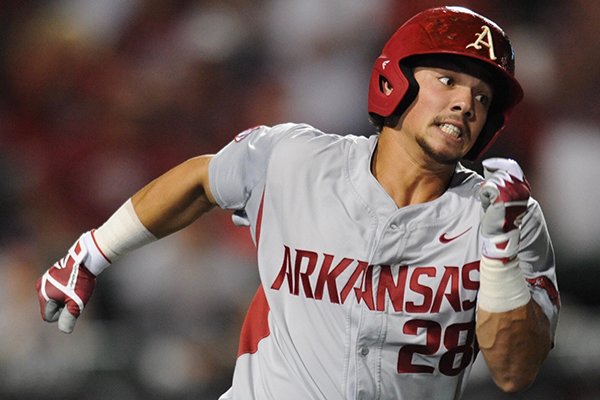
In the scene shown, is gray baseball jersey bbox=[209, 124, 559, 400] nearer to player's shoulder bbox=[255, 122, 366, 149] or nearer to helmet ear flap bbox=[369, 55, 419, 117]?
player's shoulder bbox=[255, 122, 366, 149]

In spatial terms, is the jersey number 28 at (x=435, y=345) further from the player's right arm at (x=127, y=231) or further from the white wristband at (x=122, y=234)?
the white wristband at (x=122, y=234)

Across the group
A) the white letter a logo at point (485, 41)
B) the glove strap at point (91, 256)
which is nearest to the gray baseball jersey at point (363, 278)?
the white letter a logo at point (485, 41)

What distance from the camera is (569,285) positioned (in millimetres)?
4746

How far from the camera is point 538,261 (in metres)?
2.42

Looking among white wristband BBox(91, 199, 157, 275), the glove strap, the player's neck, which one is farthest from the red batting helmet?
the glove strap

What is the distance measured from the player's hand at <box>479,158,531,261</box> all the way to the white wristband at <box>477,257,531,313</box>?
23 millimetres

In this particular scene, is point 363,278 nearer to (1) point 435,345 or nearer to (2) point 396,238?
(2) point 396,238

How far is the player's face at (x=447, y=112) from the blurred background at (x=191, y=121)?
8.01 ft

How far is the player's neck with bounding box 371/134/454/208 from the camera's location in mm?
2520

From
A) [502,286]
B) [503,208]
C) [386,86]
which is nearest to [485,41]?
[386,86]

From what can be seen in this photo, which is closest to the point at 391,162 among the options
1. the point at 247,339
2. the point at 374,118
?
the point at 374,118

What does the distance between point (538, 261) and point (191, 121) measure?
3.08 metres

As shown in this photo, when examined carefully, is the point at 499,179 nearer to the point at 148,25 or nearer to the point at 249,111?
the point at 249,111

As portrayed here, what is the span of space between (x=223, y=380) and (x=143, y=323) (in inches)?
19.0
